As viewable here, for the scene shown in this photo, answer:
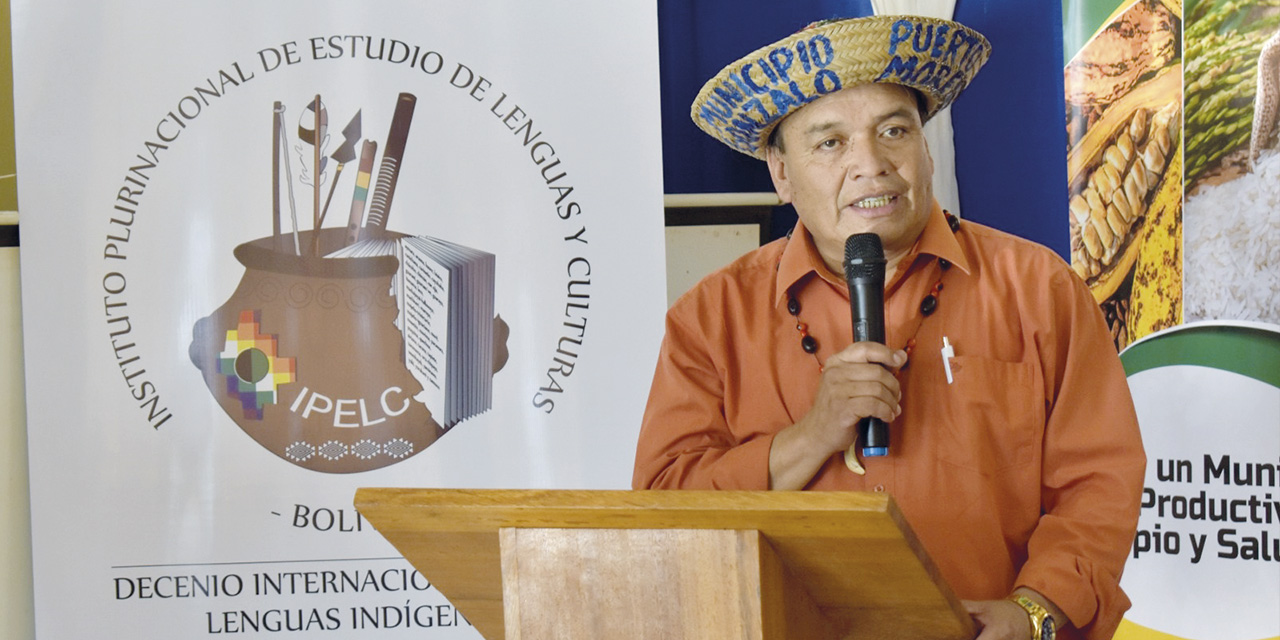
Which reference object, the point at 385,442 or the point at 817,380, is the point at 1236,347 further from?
the point at 385,442

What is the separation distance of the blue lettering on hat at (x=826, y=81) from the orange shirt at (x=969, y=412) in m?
0.28

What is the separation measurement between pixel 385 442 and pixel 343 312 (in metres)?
0.32

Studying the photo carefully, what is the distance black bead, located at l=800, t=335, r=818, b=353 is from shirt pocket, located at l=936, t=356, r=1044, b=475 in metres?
0.26

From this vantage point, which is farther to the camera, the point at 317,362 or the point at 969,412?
the point at 317,362

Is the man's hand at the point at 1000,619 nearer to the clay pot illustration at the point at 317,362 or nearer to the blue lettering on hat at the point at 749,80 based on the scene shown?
the blue lettering on hat at the point at 749,80

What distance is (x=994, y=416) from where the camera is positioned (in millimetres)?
2074

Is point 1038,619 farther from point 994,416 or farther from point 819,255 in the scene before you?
point 819,255

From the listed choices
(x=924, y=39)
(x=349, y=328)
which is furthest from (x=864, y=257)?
(x=349, y=328)

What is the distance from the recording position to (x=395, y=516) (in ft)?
4.27

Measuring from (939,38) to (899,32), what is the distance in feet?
0.33

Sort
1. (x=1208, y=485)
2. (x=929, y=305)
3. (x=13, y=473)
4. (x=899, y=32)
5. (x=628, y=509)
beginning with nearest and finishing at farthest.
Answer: (x=628, y=509)
(x=899, y=32)
(x=929, y=305)
(x=1208, y=485)
(x=13, y=473)

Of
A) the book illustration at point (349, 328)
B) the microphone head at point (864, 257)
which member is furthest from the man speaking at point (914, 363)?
the book illustration at point (349, 328)

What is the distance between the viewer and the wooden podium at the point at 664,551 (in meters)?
1.21

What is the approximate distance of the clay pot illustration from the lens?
2859 millimetres
